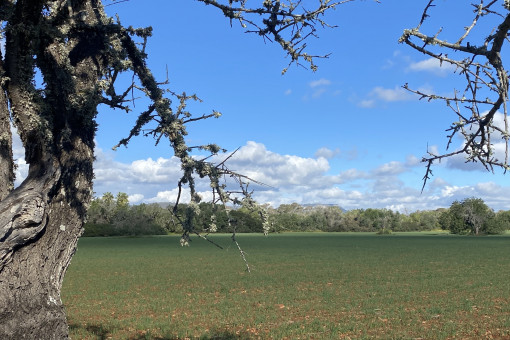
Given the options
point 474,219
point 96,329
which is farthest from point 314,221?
point 96,329

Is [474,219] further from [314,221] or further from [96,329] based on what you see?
[96,329]

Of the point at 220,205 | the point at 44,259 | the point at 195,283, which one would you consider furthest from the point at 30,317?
the point at 195,283

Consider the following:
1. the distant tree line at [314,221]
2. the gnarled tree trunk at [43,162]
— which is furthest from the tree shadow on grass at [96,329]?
the distant tree line at [314,221]

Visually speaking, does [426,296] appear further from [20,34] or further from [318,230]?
[318,230]

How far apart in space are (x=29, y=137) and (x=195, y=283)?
2606 centimetres

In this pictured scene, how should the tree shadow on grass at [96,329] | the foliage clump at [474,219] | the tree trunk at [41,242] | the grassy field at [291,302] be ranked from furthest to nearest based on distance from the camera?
1. the foliage clump at [474,219]
2. the grassy field at [291,302]
3. the tree shadow on grass at [96,329]
4. the tree trunk at [41,242]

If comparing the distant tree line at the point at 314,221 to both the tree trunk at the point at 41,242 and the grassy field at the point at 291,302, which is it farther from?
the tree trunk at the point at 41,242

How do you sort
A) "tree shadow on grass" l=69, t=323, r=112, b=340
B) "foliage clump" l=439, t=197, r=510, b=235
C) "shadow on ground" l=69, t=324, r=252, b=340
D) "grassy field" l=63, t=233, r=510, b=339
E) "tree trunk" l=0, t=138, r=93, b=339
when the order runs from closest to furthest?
"tree trunk" l=0, t=138, r=93, b=339 < "shadow on ground" l=69, t=324, r=252, b=340 < "tree shadow on grass" l=69, t=323, r=112, b=340 < "grassy field" l=63, t=233, r=510, b=339 < "foliage clump" l=439, t=197, r=510, b=235

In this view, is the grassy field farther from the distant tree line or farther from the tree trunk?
the distant tree line

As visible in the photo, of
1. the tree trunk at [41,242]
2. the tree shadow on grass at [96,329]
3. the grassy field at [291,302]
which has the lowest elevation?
the tree shadow on grass at [96,329]

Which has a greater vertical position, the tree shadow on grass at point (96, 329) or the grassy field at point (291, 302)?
the grassy field at point (291, 302)

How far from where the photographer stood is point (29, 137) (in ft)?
19.7

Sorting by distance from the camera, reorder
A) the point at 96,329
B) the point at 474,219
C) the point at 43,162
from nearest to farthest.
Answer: the point at 43,162 < the point at 96,329 < the point at 474,219

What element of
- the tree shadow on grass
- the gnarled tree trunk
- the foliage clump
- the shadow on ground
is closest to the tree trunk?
the gnarled tree trunk
